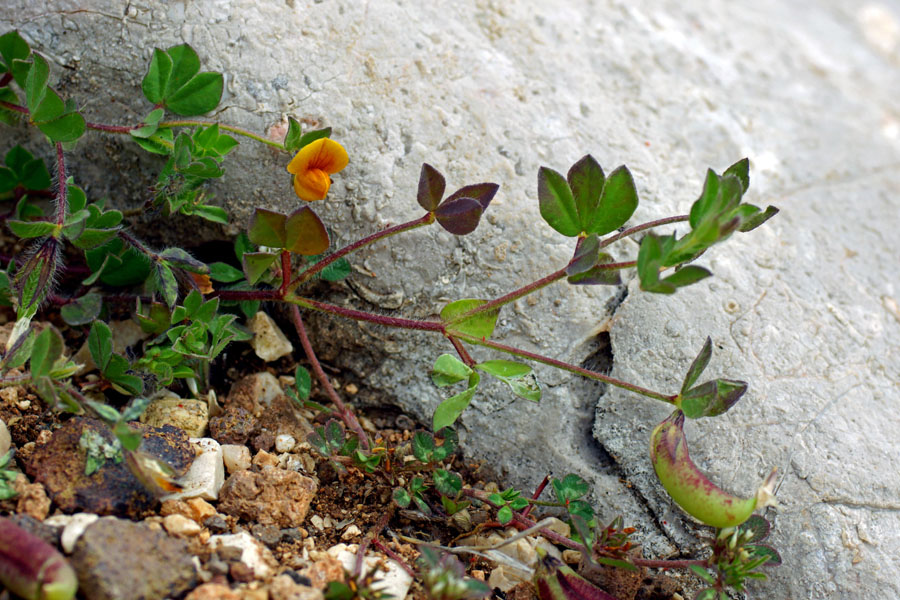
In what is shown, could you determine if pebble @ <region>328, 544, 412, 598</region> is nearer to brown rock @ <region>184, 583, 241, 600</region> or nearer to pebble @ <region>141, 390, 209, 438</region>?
brown rock @ <region>184, 583, 241, 600</region>

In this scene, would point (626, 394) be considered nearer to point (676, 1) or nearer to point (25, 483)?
point (25, 483)

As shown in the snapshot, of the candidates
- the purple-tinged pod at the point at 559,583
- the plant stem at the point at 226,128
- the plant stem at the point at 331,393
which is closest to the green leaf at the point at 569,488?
the purple-tinged pod at the point at 559,583

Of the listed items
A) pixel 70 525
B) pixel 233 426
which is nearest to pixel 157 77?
pixel 233 426

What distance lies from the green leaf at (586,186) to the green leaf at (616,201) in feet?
0.05

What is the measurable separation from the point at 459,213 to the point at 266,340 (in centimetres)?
80

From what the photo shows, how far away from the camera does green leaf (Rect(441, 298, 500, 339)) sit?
78.4 inches

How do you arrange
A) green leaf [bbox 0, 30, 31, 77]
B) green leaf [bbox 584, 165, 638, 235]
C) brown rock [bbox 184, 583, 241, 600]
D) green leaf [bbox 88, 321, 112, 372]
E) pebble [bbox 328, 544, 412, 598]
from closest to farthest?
brown rock [bbox 184, 583, 241, 600], pebble [bbox 328, 544, 412, 598], green leaf [bbox 584, 165, 638, 235], green leaf [bbox 88, 321, 112, 372], green leaf [bbox 0, 30, 31, 77]

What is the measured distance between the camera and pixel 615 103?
281 cm

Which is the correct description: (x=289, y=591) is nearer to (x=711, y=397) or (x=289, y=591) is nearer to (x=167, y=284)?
(x=167, y=284)

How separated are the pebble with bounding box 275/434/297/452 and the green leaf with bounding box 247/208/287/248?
0.58 m

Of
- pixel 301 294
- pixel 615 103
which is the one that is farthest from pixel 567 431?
pixel 615 103

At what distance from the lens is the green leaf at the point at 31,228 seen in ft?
6.10

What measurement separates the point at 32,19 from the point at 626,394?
2116mm

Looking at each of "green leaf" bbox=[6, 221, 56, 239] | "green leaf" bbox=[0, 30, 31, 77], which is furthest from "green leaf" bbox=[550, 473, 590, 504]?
"green leaf" bbox=[0, 30, 31, 77]
